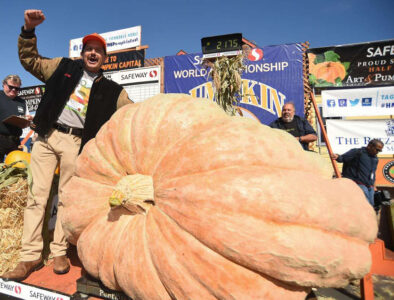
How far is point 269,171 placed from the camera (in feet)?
3.39

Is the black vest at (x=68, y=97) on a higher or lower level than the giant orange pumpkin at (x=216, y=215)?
higher

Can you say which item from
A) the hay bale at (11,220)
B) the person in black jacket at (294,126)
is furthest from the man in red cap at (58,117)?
the person in black jacket at (294,126)

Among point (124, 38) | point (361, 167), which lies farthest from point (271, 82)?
point (124, 38)

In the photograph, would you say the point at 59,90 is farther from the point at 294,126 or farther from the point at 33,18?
the point at 294,126

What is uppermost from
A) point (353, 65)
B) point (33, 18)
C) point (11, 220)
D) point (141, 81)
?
point (141, 81)

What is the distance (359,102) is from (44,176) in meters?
7.77

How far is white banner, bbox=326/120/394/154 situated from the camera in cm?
661

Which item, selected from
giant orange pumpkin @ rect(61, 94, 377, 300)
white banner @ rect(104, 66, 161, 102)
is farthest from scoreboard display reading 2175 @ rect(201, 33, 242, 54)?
white banner @ rect(104, 66, 161, 102)

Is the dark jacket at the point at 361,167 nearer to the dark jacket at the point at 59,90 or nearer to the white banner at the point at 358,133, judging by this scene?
the white banner at the point at 358,133

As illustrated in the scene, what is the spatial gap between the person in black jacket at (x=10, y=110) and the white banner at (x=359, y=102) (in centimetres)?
726

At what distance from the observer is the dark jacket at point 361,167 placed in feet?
15.9

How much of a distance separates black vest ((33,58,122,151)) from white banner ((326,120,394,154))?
258 inches

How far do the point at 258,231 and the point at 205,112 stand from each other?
66 centimetres

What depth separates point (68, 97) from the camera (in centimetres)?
205
